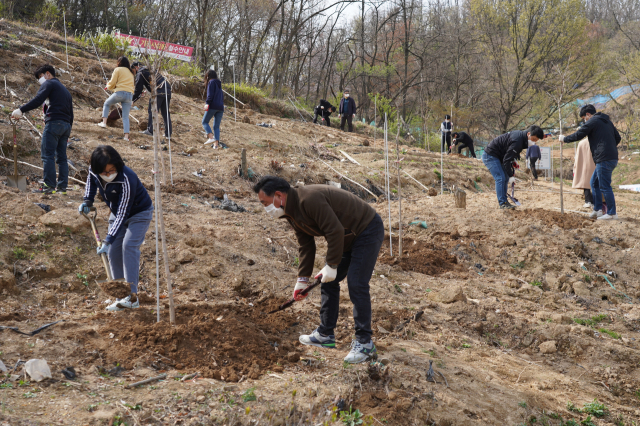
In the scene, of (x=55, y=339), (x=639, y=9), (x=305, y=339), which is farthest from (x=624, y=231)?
(x=639, y=9)

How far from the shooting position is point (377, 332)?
4.36 metres

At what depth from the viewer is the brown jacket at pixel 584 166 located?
7.81 metres

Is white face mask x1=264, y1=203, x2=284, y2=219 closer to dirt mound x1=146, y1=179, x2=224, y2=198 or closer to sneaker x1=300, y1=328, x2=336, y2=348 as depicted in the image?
sneaker x1=300, y1=328, x2=336, y2=348

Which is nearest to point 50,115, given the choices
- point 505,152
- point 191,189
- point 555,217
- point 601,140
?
point 191,189

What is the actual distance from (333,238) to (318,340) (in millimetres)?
1068

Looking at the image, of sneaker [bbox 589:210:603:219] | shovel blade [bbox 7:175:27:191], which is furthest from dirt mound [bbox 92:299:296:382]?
sneaker [bbox 589:210:603:219]

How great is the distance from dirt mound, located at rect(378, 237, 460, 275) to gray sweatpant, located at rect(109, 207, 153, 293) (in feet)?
11.0

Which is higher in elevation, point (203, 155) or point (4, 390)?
point (203, 155)

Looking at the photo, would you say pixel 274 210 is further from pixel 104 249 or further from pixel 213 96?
pixel 213 96

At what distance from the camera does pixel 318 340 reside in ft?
12.4

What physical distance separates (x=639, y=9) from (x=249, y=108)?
40.8 m

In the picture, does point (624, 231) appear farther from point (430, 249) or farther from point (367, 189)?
point (367, 189)

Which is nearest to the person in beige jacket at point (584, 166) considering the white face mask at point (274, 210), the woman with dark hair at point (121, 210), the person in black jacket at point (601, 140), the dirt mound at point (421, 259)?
the person in black jacket at point (601, 140)

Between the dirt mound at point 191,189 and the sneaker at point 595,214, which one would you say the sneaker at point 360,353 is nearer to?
the dirt mound at point 191,189
